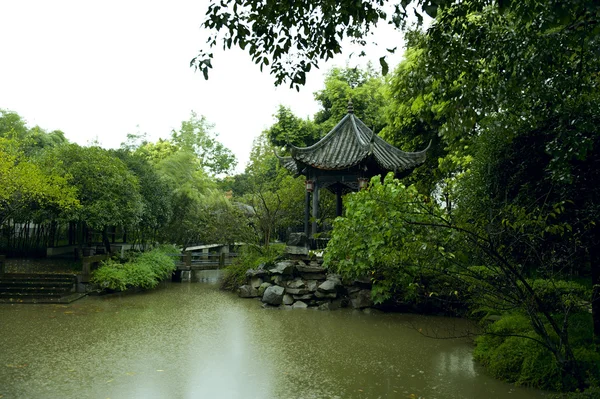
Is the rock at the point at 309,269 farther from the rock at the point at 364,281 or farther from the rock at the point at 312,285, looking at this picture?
the rock at the point at 364,281

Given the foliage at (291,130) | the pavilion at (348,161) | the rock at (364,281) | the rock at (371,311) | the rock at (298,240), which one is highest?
the foliage at (291,130)

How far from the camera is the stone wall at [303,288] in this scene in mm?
10734

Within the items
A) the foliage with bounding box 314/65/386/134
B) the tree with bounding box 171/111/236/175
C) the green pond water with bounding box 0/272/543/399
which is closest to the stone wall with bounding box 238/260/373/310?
the green pond water with bounding box 0/272/543/399

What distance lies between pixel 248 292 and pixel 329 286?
7.23 ft

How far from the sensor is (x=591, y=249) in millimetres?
5172

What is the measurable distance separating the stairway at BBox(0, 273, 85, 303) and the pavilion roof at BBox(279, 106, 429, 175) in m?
6.17

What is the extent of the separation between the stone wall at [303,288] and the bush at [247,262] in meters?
0.58

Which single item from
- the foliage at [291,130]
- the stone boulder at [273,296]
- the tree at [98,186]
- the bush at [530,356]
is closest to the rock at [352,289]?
the stone boulder at [273,296]

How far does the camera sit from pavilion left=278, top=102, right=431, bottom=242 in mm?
11930

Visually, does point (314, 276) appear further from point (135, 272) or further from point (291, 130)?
point (291, 130)

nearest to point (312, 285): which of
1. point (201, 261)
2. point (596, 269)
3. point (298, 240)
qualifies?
point (298, 240)

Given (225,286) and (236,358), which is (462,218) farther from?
(225,286)

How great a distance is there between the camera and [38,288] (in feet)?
36.0

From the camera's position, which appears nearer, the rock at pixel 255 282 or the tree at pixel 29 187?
the tree at pixel 29 187
